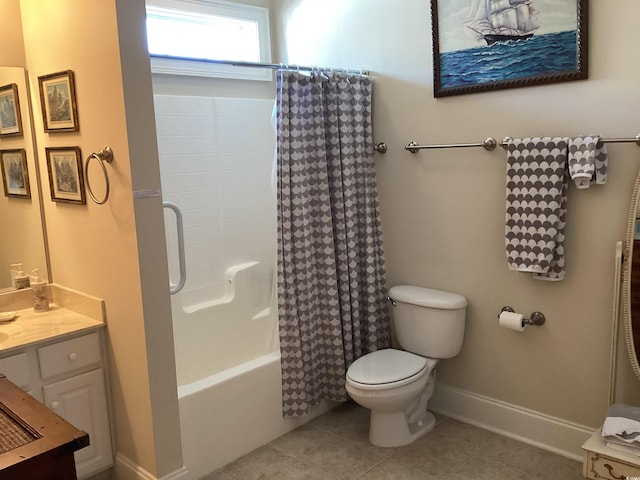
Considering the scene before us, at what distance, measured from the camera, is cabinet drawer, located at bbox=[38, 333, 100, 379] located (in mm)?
2326

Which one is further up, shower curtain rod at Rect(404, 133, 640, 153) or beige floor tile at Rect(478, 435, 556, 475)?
shower curtain rod at Rect(404, 133, 640, 153)

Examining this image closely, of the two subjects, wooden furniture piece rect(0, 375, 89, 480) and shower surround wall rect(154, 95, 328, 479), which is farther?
shower surround wall rect(154, 95, 328, 479)

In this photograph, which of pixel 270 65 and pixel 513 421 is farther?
pixel 513 421

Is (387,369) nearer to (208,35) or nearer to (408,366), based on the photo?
(408,366)

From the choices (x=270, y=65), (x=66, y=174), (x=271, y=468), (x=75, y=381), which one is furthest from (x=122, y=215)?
(x=271, y=468)

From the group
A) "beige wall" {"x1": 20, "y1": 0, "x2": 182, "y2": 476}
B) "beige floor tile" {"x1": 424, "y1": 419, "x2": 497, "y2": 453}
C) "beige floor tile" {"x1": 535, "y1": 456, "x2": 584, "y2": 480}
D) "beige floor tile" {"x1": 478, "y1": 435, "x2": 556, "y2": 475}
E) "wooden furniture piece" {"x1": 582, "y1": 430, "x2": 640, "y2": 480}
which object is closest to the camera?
"wooden furniture piece" {"x1": 582, "y1": 430, "x2": 640, "y2": 480}

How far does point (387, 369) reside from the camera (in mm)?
2805

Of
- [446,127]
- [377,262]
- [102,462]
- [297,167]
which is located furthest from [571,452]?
[102,462]

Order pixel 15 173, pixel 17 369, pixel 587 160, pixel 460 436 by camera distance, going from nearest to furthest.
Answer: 1. pixel 17 369
2. pixel 587 160
3. pixel 15 173
4. pixel 460 436

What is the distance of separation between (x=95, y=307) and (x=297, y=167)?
1114 mm

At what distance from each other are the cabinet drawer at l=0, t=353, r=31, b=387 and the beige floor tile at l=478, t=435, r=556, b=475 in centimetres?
199

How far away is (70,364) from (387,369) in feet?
4.57

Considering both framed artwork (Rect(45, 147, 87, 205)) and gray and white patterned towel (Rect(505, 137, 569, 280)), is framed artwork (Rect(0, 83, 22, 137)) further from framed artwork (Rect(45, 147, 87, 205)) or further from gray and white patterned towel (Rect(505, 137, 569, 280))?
gray and white patterned towel (Rect(505, 137, 569, 280))

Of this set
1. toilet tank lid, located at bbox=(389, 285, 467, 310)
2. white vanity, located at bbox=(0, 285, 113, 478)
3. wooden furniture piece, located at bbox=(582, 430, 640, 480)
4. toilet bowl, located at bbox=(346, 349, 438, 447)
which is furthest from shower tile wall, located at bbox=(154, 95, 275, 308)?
wooden furniture piece, located at bbox=(582, 430, 640, 480)
